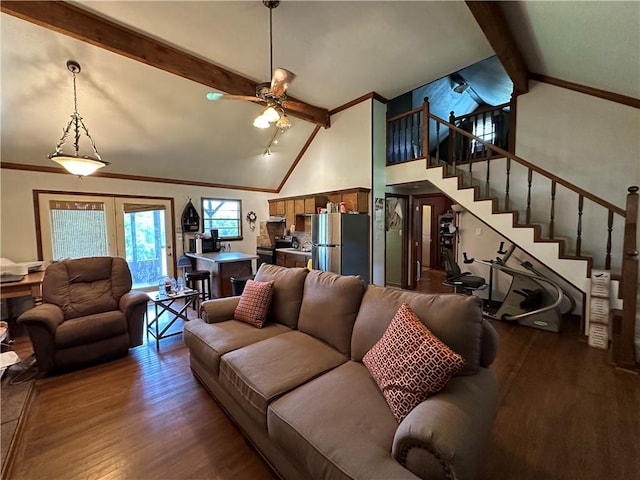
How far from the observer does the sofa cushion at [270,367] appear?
60.4 inches

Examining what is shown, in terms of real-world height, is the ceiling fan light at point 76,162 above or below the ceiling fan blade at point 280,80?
below

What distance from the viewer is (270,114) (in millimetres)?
2619

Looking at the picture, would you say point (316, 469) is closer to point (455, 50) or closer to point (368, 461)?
point (368, 461)

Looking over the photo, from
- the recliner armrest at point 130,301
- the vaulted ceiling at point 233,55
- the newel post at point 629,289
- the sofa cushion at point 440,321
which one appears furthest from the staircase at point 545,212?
the recliner armrest at point 130,301

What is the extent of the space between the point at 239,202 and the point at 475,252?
17.1ft

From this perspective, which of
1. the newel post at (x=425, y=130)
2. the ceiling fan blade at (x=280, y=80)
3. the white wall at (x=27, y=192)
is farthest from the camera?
the newel post at (x=425, y=130)

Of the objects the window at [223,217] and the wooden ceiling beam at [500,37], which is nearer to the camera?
the wooden ceiling beam at [500,37]

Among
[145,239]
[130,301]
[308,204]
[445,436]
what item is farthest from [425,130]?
[145,239]

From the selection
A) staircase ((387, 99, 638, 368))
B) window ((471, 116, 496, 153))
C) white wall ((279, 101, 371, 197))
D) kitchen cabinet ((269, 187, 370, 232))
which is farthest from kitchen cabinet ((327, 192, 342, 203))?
window ((471, 116, 496, 153))

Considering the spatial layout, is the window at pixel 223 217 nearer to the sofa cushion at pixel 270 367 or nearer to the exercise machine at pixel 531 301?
the sofa cushion at pixel 270 367

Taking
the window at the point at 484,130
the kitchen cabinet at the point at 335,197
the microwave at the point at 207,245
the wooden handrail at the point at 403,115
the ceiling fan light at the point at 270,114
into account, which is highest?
the wooden handrail at the point at 403,115

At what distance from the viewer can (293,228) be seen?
632 centimetres

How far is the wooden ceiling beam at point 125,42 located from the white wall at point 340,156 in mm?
1853

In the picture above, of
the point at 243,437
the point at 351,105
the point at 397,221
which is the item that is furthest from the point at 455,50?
the point at 243,437
